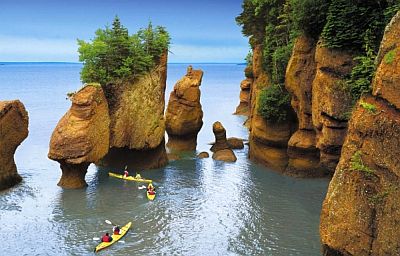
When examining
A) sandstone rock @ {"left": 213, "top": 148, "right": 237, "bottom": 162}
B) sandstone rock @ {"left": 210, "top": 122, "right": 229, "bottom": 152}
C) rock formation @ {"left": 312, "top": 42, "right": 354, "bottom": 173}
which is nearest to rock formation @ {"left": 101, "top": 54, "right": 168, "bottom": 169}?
sandstone rock @ {"left": 213, "top": 148, "right": 237, "bottom": 162}

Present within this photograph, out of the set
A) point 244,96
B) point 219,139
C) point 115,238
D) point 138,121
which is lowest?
point 115,238

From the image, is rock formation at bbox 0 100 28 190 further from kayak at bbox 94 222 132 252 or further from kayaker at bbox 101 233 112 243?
kayaker at bbox 101 233 112 243

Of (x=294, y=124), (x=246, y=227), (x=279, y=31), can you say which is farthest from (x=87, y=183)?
(x=279, y=31)

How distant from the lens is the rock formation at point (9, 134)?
130ft

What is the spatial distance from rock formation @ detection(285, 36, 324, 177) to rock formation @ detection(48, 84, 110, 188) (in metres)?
17.8

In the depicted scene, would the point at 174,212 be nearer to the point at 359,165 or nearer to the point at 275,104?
the point at 275,104

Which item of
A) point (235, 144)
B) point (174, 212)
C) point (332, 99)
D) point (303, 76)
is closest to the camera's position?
point (332, 99)

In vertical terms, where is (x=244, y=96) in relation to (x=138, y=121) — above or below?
above

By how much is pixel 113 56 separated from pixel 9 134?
1305cm

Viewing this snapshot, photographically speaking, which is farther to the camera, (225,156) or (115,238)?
(225,156)

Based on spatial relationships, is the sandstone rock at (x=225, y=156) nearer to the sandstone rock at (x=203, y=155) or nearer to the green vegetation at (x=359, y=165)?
the sandstone rock at (x=203, y=155)

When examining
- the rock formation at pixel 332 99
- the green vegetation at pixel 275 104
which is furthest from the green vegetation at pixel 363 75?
the green vegetation at pixel 275 104

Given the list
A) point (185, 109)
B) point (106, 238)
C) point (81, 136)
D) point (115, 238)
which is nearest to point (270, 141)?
point (185, 109)

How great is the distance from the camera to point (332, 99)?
3072 cm
